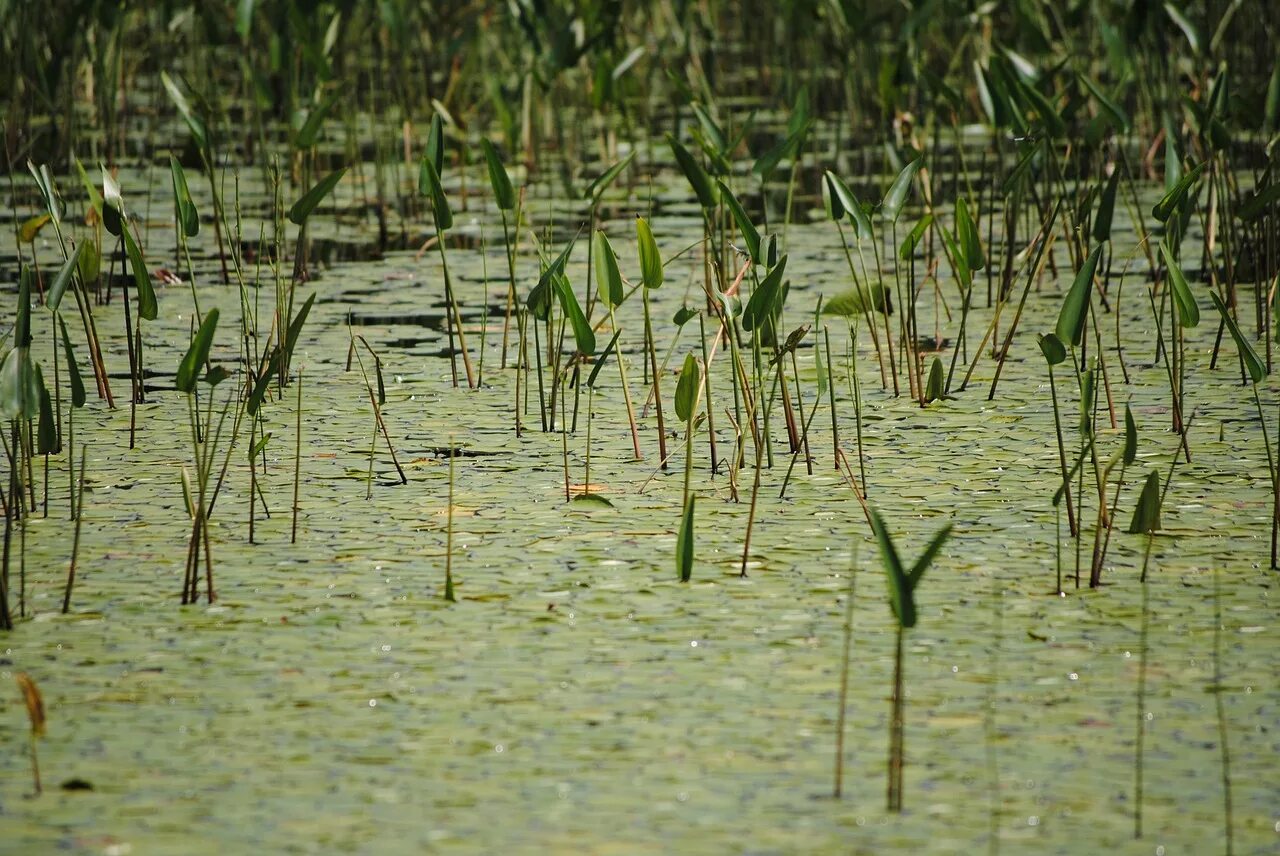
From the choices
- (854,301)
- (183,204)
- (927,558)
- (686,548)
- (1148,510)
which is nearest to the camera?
(927,558)

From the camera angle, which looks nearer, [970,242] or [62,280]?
[62,280]

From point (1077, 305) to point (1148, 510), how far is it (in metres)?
0.24

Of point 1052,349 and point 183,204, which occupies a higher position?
point 183,204

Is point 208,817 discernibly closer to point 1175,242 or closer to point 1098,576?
point 1098,576

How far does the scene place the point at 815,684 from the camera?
1.49m

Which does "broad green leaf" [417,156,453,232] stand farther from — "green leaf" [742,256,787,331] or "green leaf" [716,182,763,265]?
"green leaf" [742,256,787,331]

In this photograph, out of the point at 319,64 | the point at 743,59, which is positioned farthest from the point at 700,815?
the point at 743,59

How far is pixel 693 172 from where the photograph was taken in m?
2.30

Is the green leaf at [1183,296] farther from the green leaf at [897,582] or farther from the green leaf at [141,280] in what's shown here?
the green leaf at [141,280]

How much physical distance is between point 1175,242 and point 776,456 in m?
0.68

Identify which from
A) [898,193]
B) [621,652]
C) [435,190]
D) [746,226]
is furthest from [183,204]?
[621,652]

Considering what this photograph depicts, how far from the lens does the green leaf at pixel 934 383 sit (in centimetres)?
234

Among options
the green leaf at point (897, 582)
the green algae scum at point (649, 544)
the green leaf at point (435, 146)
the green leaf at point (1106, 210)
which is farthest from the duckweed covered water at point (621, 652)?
the green leaf at point (435, 146)

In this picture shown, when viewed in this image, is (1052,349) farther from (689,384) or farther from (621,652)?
(621,652)
